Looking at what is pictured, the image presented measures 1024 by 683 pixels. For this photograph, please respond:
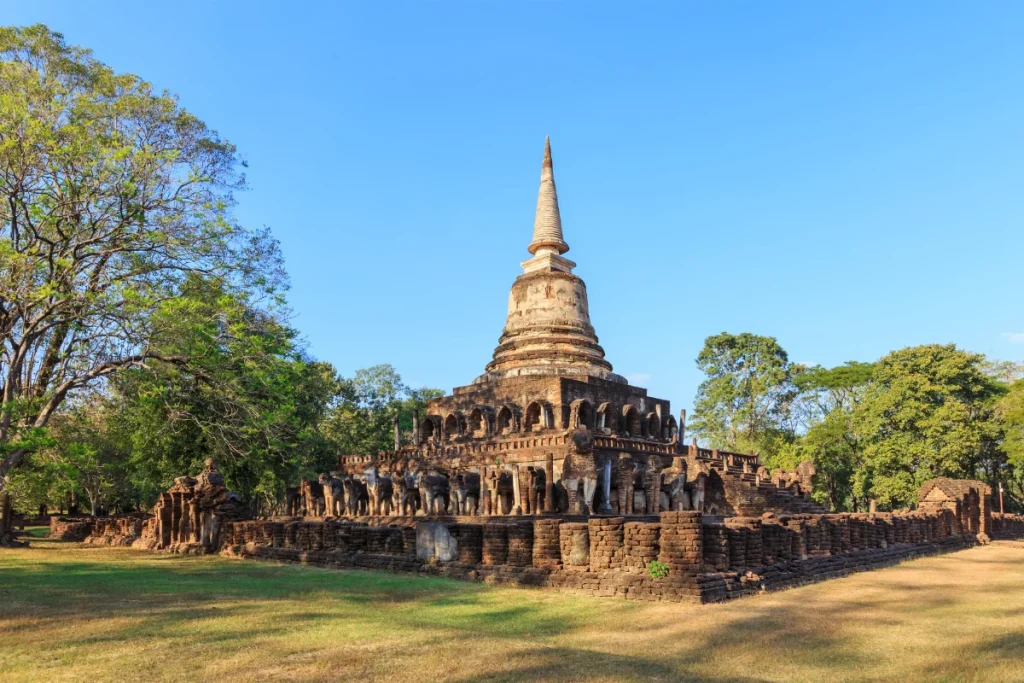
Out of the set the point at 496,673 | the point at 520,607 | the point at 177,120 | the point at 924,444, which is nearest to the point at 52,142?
the point at 177,120

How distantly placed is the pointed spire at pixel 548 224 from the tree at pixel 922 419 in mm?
16903

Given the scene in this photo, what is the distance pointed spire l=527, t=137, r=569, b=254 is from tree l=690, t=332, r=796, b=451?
18.3 metres

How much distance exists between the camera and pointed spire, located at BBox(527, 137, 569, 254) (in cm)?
3419

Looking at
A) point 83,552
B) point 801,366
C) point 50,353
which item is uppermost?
point 801,366

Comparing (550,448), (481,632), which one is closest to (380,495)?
(550,448)

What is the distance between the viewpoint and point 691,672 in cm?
A: 695

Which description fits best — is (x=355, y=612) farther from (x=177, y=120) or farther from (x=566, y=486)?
(x=177, y=120)

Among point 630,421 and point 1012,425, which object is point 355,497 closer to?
point 630,421

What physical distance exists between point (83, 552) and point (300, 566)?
869cm

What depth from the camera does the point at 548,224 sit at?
34531mm

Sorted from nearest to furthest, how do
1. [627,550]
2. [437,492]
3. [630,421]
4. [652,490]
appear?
[627,550], [652,490], [437,492], [630,421]

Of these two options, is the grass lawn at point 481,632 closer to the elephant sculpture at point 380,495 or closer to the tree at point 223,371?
the tree at point 223,371

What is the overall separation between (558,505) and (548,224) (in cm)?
1681

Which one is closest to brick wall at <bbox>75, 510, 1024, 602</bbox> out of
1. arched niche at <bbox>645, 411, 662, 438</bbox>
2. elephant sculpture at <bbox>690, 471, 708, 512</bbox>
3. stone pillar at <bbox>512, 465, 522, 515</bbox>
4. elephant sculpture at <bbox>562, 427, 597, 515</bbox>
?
elephant sculpture at <bbox>690, 471, 708, 512</bbox>
